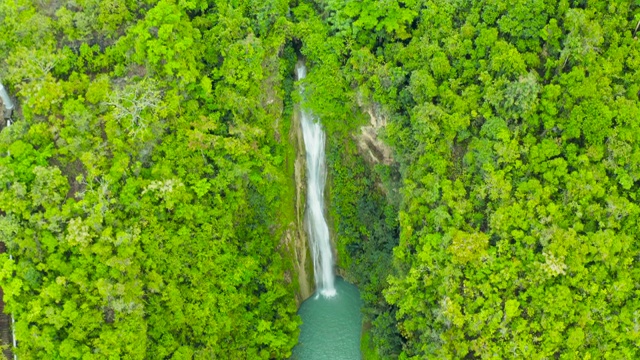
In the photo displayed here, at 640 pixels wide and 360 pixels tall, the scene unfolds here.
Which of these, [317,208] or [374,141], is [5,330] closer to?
[317,208]

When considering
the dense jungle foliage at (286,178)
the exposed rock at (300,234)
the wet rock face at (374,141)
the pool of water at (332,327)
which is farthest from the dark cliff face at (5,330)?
the wet rock face at (374,141)

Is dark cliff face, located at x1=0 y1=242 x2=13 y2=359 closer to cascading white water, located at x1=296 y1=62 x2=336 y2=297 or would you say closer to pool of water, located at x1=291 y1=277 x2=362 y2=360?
pool of water, located at x1=291 y1=277 x2=362 y2=360

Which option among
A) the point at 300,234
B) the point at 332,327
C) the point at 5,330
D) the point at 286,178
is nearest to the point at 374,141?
the point at 286,178

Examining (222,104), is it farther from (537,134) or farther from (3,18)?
(537,134)

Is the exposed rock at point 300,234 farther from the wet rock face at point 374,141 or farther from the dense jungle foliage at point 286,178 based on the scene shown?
the wet rock face at point 374,141

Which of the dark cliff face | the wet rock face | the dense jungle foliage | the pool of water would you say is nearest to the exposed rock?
the pool of water

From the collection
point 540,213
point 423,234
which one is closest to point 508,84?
point 540,213
